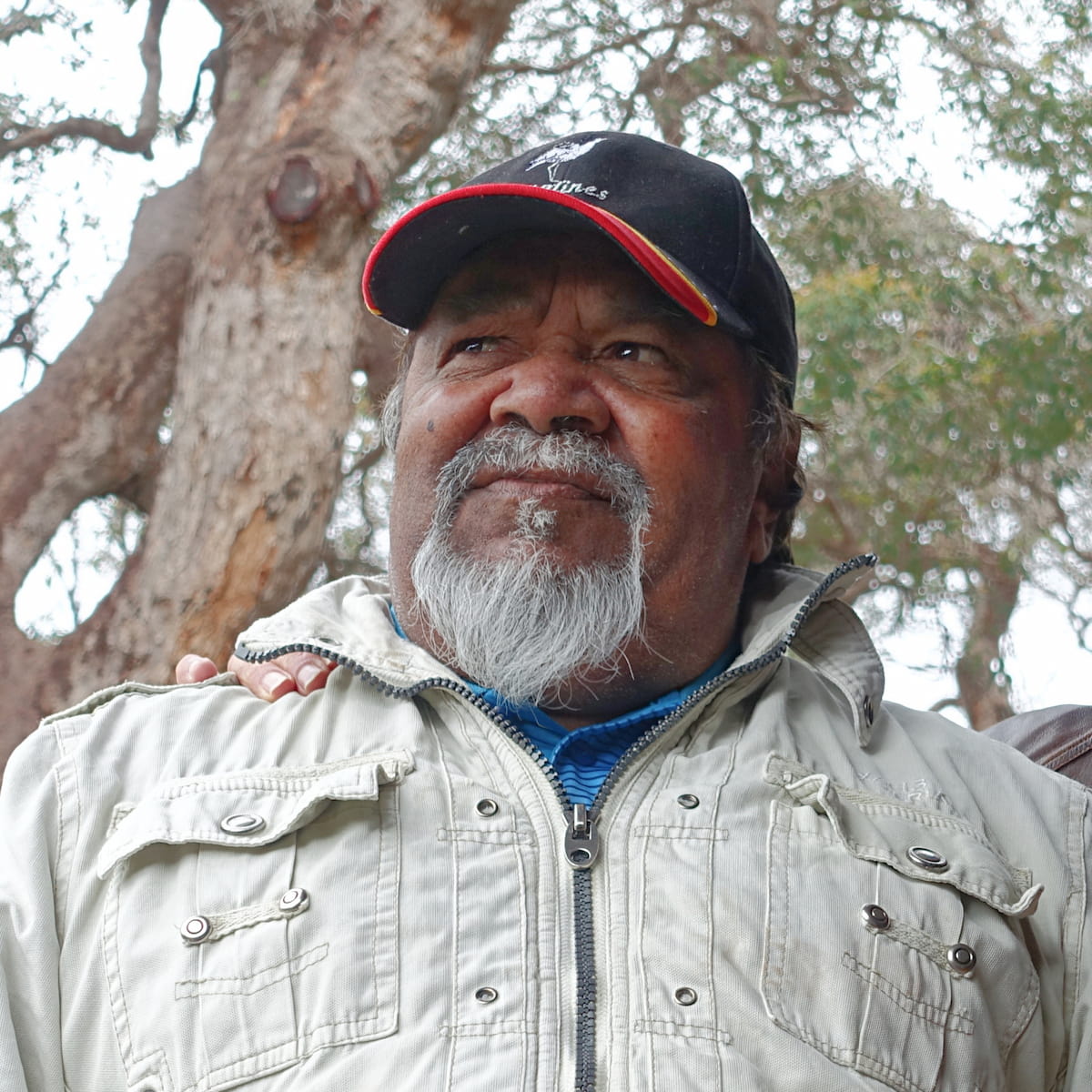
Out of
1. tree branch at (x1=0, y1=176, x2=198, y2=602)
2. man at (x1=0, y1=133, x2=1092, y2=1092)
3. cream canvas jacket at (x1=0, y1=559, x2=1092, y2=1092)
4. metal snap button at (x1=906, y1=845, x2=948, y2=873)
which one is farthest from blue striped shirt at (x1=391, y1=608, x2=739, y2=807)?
tree branch at (x1=0, y1=176, x2=198, y2=602)

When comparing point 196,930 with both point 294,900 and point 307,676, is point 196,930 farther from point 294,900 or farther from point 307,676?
point 307,676

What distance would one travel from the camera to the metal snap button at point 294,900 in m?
1.60

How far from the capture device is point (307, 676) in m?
1.92

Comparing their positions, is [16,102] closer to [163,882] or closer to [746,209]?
[746,209]

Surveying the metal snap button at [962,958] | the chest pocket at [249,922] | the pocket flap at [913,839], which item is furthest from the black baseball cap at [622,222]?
the metal snap button at [962,958]

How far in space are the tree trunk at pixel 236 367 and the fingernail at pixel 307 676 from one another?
2.15 m

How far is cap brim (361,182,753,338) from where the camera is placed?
1.91 metres

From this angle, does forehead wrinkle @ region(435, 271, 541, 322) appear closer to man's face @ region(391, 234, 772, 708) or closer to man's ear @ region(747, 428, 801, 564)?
man's face @ region(391, 234, 772, 708)

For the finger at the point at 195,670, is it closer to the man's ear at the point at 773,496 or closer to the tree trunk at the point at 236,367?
the man's ear at the point at 773,496

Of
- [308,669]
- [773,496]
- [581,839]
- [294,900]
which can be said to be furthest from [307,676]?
[773,496]

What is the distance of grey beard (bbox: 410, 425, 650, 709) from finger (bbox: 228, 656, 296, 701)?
0.79ft

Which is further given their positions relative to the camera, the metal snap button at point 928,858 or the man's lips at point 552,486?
the man's lips at point 552,486

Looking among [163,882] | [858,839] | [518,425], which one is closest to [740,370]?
[518,425]

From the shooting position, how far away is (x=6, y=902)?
5.24ft
